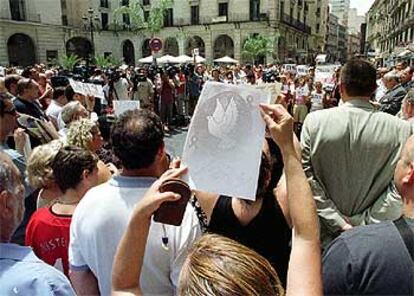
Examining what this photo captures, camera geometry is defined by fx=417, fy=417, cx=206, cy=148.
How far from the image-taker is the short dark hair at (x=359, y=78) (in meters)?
2.44

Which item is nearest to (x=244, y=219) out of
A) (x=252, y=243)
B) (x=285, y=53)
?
(x=252, y=243)

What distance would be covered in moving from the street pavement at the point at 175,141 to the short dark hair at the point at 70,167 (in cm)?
537

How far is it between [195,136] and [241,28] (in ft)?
150

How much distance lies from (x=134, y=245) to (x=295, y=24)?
5576 cm

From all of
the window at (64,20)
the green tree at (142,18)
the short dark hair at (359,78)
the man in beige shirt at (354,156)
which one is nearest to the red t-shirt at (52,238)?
the man in beige shirt at (354,156)

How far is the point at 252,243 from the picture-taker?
6.02 ft

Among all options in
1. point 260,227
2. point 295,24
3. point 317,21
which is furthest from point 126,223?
point 317,21

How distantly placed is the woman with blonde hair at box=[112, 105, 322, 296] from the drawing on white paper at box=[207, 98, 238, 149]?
10 centimetres

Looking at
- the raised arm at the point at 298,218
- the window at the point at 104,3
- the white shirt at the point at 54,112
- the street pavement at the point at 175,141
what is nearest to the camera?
the raised arm at the point at 298,218

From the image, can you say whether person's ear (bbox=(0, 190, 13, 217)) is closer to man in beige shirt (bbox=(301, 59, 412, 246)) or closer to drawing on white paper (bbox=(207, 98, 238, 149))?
drawing on white paper (bbox=(207, 98, 238, 149))

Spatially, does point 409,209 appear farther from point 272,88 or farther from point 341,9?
point 341,9

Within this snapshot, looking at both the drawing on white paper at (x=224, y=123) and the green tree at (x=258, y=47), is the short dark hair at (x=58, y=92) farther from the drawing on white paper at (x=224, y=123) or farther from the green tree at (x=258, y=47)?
the green tree at (x=258, y=47)

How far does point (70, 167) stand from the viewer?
2301 mm

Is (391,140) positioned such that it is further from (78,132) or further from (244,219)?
(78,132)
